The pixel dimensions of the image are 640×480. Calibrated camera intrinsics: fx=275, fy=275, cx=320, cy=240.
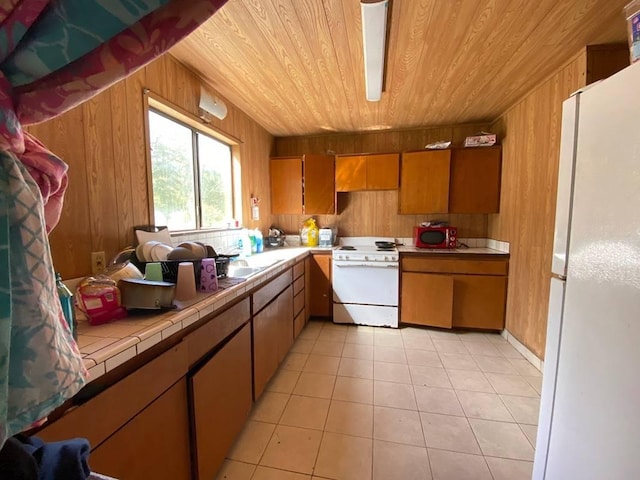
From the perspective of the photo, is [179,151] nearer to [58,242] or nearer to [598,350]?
[58,242]

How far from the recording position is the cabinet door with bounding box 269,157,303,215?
3.45 m

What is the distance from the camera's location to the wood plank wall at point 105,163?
1.18 meters

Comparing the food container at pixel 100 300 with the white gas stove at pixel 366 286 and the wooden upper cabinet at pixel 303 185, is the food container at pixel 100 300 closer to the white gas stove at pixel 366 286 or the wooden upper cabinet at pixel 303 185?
the white gas stove at pixel 366 286

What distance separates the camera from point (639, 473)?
2.37ft

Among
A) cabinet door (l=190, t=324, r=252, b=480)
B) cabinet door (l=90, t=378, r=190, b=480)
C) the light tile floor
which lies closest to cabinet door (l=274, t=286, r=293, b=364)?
the light tile floor

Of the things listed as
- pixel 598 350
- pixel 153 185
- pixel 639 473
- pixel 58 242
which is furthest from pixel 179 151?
pixel 639 473

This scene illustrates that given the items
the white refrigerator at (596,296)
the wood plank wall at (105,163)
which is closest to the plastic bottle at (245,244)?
the wood plank wall at (105,163)

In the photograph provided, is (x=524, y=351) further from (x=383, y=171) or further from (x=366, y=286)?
(x=383, y=171)

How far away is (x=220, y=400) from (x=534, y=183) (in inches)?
108

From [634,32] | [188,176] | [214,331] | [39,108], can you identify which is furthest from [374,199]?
[39,108]

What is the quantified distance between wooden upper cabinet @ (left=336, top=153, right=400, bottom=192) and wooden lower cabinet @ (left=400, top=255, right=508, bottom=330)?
97 cm

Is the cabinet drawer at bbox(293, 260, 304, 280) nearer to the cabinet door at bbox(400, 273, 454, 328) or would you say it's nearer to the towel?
the cabinet door at bbox(400, 273, 454, 328)

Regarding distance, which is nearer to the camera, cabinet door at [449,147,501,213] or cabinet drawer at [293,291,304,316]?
cabinet drawer at [293,291,304,316]

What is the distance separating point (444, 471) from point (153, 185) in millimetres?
2251
